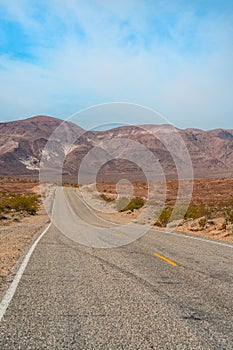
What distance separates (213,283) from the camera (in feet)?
22.8

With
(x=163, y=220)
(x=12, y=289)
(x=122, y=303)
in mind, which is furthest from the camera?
(x=163, y=220)

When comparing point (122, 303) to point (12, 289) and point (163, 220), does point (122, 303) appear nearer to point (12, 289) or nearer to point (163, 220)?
point (12, 289)

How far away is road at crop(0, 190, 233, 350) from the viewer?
430cm

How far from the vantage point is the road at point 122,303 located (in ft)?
14.1

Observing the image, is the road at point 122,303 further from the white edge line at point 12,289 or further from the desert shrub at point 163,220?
the desert shrub at point 163,220

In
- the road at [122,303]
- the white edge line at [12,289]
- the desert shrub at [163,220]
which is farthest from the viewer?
the desert shrub at [163,220]

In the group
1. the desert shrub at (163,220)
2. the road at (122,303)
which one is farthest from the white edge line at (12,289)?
the desert shrub at (163,220)

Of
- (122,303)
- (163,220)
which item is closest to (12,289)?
(122,303)

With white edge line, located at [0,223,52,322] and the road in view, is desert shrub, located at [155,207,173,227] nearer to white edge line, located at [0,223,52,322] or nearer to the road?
the road

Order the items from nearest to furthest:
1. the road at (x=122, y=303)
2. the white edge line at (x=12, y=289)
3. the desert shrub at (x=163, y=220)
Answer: the road at (x=122, y=303)
the white edge line at (x=12, y=289)
the desert shrub at (x=163, y=220)

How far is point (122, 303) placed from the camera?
18.9 feet

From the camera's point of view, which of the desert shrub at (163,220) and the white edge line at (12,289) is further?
the desert shrub at (163,220)

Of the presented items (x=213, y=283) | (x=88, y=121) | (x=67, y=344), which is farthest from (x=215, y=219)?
(x=67, y=344)

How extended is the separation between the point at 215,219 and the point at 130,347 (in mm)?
17318
